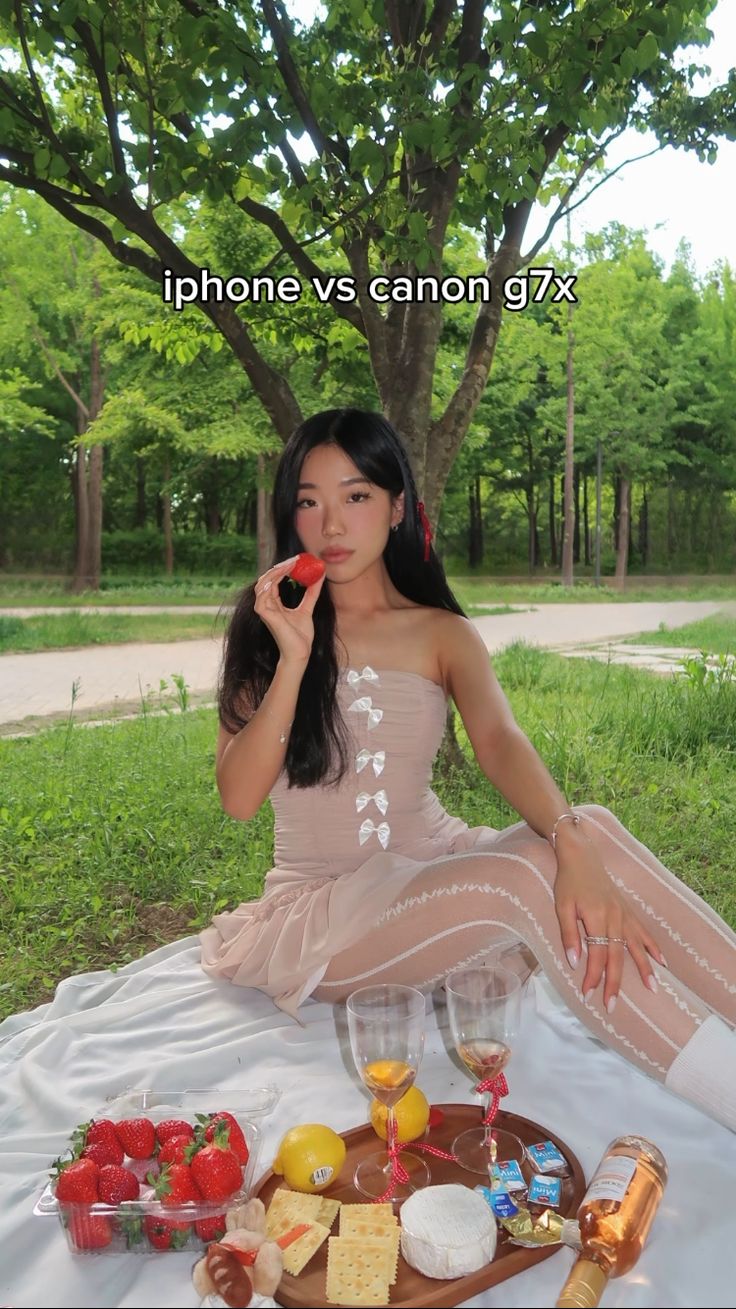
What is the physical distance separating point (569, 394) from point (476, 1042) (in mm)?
7648

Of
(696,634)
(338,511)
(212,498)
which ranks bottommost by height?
(696,634)

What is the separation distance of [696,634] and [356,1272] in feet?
20.5

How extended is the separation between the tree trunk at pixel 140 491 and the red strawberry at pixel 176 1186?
23.6 ft

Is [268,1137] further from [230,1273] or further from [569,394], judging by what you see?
[569,394]

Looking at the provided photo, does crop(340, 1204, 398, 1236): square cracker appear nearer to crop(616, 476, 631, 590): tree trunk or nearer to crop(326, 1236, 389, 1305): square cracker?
crop(326, 1236, 389, 1305): square cracker

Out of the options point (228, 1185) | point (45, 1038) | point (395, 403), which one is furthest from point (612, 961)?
point (395, 403)

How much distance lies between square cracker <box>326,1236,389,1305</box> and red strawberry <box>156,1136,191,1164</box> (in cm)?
21

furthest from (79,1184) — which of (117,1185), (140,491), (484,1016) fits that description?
(140,491)

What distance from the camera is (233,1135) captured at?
119cm

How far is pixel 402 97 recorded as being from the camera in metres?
2.33

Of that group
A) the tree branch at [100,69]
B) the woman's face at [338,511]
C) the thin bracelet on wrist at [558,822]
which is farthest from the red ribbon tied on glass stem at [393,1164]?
the tree branch at [100,69]

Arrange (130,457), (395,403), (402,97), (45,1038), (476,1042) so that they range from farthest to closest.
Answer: (130,457) < (395,403) < (402,97) < (45,1038) < (476,1042)

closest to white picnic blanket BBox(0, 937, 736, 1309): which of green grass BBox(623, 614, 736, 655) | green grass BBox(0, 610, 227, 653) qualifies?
green grass BBox(0, 610, 227, 653)

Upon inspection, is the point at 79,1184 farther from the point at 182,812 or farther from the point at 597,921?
the point at 182,812
